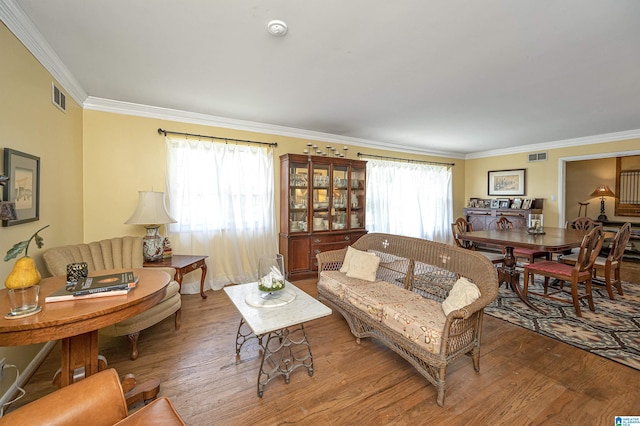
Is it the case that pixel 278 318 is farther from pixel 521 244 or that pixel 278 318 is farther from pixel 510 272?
pixel 510 272

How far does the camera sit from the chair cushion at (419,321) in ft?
5.80

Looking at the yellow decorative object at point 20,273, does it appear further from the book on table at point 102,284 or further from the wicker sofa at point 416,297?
the wicker sofa at point 416,297

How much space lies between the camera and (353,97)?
321 cm

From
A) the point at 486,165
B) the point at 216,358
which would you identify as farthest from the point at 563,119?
the point at 216,358

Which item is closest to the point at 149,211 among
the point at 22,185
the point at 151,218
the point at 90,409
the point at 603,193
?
the point at 151,218

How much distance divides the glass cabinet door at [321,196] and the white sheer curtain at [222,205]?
0.70m

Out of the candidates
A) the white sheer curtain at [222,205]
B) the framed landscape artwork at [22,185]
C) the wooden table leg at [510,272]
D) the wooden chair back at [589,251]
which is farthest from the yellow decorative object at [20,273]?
the wooden chair back at [589,251]

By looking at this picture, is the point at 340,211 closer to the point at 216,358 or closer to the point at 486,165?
the point at 216,358

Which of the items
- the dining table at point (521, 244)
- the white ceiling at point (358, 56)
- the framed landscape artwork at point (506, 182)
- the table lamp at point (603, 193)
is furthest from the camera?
the table lamp at point (603, 193)

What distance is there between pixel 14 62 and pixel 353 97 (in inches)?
112

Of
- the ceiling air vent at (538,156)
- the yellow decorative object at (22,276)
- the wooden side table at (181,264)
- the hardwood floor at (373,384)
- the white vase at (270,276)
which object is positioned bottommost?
the hardwood floor at (373,384)

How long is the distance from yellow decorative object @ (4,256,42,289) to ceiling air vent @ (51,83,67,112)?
1801mm

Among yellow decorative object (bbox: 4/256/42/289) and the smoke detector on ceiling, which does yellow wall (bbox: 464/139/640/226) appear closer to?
the smoke detector on ceiling

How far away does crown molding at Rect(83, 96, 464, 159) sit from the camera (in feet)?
10.8
